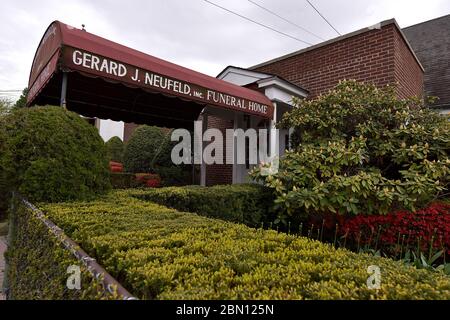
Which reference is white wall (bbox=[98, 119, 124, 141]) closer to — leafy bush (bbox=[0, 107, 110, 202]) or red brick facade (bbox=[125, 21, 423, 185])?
red brick facade (bbox=[125, 21, 423, 185])

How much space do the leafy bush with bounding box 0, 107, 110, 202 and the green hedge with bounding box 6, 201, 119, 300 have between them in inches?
14.0

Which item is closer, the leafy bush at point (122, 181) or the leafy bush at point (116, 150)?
the leafy bush at point (122, 181)

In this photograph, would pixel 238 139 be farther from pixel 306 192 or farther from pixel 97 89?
pixel 306 192

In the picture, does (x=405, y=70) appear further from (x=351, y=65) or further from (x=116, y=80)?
(x=116, y=80)

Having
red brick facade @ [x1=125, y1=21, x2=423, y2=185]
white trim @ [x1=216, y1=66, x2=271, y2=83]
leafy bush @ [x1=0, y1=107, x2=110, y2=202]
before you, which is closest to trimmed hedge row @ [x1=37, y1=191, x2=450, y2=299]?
leafy bush @ [x1=0, y1=107, x2=110, y2=202]

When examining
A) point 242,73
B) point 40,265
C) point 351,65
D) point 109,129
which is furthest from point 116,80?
point 109,129

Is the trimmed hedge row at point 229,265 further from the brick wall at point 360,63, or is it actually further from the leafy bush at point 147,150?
the leafy bush at point 147,150

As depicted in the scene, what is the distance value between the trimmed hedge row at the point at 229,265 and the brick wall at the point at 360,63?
6786 millimetres

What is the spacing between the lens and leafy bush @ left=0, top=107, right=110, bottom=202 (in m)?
3.53

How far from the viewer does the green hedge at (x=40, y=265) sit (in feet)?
5.49

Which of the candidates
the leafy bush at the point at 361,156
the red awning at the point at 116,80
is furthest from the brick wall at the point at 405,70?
the red awning at the point at 116,80

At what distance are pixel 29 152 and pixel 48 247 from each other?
173 centimetres

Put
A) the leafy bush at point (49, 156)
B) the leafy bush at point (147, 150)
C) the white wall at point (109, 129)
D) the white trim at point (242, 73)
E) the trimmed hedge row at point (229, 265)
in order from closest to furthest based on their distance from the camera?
the trimmed hedge row at point (229, 265) < the leafy bush at point (49, 156) < the white trim at point (242, 73) < the leafy bush at point (147, 150) < the white wall at point (109, 129)
